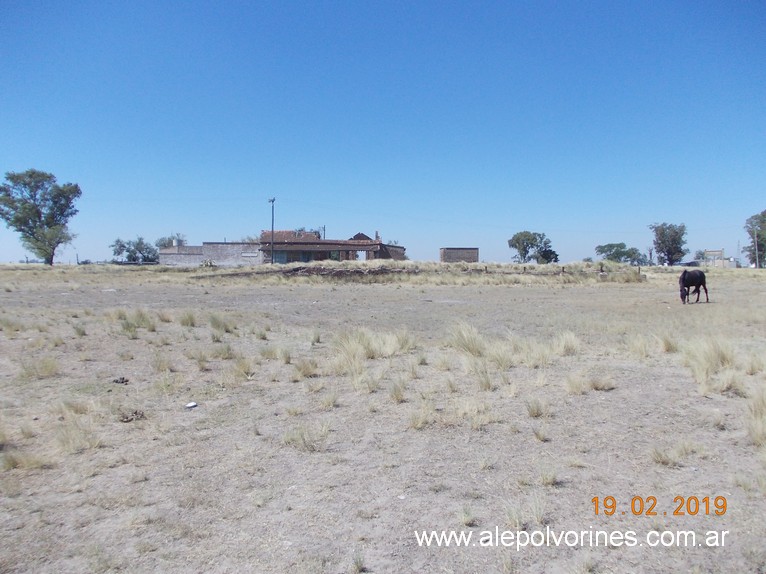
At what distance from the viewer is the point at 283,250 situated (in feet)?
233

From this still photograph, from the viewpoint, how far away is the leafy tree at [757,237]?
93.2 m

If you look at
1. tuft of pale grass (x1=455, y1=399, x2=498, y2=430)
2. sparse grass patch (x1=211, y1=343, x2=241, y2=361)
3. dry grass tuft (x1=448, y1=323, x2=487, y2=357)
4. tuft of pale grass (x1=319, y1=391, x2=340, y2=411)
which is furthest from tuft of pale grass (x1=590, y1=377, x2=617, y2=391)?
sparse grass patch (x1=211, y1=343, x2=241, y2=361)

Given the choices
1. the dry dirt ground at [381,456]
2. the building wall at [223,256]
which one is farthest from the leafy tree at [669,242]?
the dry dirt ground at [381,456]

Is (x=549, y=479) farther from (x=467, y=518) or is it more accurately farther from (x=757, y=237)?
(x=757, y=237)

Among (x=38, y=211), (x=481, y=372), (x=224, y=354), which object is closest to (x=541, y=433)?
(x=481, y=372)

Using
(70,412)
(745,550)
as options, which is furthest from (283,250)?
(745,550)

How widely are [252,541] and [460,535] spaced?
1643 millimetres

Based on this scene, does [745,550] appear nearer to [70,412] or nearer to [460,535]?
[460,535]

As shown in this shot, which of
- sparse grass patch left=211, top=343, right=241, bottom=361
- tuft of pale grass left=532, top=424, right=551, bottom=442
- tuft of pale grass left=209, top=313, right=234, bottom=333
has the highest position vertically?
tuft of pale grass left=209, top=313, right=234, bottom=333

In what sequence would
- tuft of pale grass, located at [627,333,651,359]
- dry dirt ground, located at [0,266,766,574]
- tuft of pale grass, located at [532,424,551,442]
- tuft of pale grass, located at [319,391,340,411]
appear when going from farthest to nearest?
tuft of pale grass, located at [627,333,651,359], tuft of pale grass, located at [319,391,340,411], tuft of pale grass, located at [532,424,551,442], dry dirt ground, located at [0,266,766,574]

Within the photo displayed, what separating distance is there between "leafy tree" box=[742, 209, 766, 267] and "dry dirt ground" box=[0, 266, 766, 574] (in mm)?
102017

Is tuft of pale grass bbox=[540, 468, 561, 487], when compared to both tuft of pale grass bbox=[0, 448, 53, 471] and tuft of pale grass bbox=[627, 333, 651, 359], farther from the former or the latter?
tuft of pale grass bbox=[627, 333, 651, 359]
